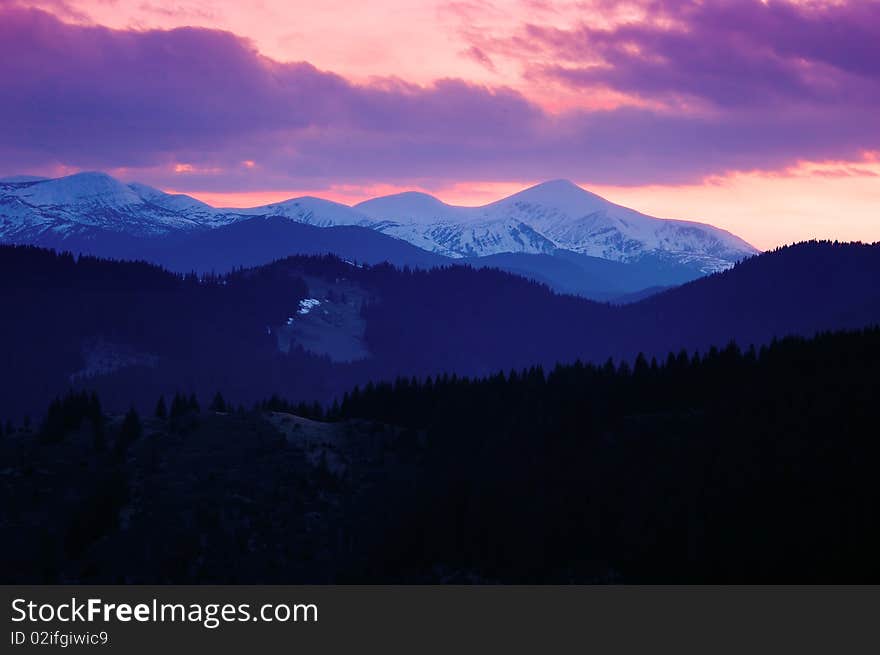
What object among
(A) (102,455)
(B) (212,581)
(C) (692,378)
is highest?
(C) (692,378)

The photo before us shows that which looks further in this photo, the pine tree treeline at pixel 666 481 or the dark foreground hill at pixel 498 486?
the dark foreground hill at pixel 498 486

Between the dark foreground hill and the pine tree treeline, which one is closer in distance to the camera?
the pine tree treeline

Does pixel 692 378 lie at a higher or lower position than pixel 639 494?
higher

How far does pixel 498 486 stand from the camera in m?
112

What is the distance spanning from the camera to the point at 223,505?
113 meters

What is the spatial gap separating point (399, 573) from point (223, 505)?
2131cm

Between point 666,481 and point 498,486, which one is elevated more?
point 666,481

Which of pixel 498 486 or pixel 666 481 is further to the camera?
pixel 498 486

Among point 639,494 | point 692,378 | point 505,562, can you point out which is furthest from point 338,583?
point 692,378

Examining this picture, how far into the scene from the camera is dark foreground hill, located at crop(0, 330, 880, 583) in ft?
316

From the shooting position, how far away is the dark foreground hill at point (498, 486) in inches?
3792
